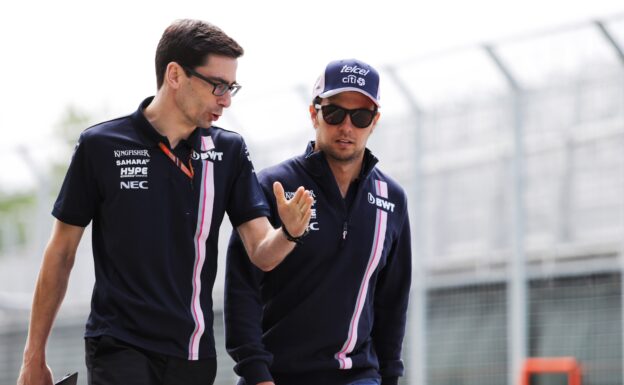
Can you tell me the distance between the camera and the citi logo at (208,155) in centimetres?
459

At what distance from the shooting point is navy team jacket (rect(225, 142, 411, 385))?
4.99 metres

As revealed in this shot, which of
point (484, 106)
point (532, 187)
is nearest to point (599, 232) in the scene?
point (532, 187)

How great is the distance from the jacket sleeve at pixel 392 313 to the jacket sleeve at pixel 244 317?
1.87 ft

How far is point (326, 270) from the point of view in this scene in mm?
5059

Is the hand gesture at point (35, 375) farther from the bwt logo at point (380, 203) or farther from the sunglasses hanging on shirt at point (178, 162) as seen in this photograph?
the bwt logo at point (380, 203)

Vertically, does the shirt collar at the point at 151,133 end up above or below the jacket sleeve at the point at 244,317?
above

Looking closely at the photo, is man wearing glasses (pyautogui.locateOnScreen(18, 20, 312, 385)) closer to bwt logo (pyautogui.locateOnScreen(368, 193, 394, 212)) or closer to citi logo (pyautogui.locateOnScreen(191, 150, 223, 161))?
citi logo (pyautogui.locateOnScreen(191, 150, 223, 161))

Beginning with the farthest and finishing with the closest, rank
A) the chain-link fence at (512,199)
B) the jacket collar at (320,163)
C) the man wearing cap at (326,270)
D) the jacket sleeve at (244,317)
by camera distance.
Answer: the chain-link fence at (512,199) < the jacket collar at (320,163) < the man wearing cap at (326,270) < the jacket sleeve at (244,317)

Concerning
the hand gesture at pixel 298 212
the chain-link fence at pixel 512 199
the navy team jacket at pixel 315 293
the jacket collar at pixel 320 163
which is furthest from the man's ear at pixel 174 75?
the chain-link fence at pixel 512 199

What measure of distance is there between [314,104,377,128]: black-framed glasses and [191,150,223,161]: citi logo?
1.89 ft

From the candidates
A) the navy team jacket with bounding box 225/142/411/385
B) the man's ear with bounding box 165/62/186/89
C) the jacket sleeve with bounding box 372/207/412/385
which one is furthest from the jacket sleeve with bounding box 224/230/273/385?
the man's ear with bounding box 165/62/186/89

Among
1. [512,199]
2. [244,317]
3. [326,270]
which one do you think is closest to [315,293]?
[326,270]

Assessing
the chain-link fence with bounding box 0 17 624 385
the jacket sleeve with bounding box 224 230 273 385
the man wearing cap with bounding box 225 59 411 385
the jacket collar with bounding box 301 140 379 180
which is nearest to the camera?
the jacket sleeve with bounding box 224 230 273 385

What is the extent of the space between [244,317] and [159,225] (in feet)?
2.05
